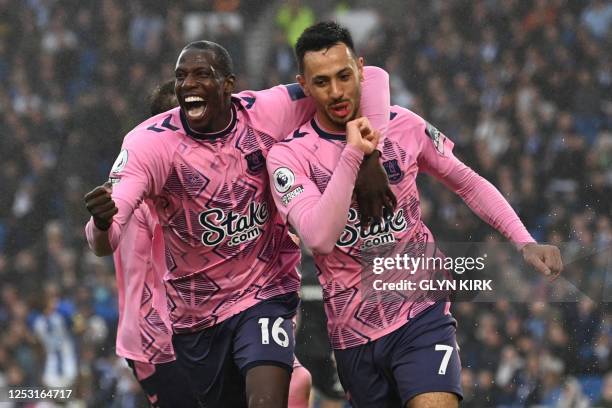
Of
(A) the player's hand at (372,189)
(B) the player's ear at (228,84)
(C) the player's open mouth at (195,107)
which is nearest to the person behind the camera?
(A) the player's hand at (372,189)

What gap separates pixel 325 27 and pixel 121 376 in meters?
5.10

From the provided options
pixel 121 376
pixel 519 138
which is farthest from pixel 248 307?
pixel 519 138

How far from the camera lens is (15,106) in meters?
11.1

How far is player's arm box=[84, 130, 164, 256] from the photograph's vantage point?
13.3 feet

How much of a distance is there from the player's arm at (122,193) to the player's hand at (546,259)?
1.50 meters

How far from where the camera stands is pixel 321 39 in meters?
4.61

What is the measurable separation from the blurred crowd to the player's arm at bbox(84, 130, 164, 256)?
14.8 ft

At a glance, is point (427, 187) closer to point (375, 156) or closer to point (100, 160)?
point (100, 160)

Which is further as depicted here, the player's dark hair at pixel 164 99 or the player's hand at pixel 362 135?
the player's dark hair at pixel 164 99

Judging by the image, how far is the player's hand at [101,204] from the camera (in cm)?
404

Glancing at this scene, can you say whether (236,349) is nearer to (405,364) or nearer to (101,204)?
(405,364)

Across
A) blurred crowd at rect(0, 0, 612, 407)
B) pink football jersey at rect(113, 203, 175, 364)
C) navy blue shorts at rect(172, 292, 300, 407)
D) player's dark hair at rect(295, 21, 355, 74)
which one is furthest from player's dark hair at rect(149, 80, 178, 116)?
blurred crowd at rect(0, 0, 612, 407)

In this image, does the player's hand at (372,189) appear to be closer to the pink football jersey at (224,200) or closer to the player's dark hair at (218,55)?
the pink football jersey at (224,200)

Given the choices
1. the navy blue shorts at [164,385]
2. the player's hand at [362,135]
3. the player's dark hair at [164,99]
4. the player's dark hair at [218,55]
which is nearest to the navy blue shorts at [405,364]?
the player's hand at [362,135]
